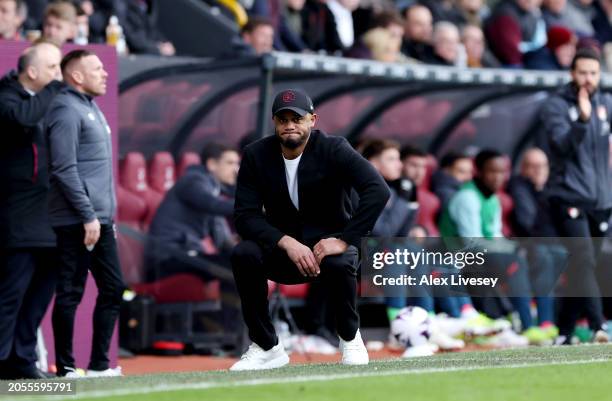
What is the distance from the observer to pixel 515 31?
1794 centimetres

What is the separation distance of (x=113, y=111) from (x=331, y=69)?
2.52m

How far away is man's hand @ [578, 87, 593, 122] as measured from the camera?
38.2ft

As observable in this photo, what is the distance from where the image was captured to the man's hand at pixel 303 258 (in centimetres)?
872

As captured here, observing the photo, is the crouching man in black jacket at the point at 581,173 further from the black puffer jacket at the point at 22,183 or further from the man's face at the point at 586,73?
the black puffer jacket at the point at 22,183

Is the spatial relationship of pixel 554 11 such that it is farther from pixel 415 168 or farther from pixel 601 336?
pixel 601 336

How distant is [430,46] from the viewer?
54.7 feet

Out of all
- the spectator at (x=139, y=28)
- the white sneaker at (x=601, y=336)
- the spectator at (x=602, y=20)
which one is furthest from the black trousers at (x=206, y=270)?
the spectator at (x=602, y=20)

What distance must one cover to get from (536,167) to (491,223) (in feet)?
4.35

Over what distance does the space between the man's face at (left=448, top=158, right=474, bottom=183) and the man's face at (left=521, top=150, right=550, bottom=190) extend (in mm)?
611

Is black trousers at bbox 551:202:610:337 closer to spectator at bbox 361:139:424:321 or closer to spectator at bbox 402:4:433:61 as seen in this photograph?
spectator at bbox 361:139:424:321

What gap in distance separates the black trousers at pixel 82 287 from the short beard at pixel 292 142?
1.61m

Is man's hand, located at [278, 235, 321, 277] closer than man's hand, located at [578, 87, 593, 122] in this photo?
Yes

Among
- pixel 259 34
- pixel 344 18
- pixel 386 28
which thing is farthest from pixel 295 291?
pixel 344 18

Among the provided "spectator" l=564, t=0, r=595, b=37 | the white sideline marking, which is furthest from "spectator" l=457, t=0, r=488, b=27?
the white sideline marking
